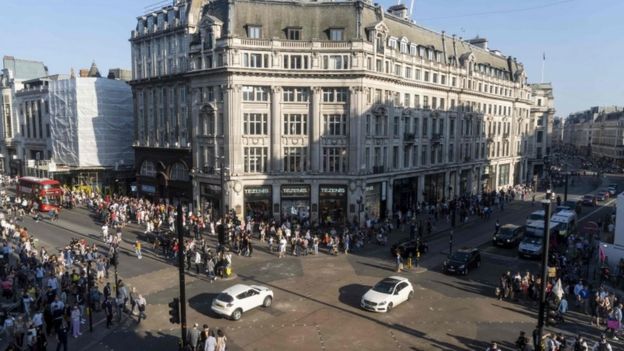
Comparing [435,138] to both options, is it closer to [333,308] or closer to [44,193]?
[333,308]

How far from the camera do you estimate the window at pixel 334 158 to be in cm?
4590

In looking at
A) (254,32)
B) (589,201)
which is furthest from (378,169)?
(589,201)

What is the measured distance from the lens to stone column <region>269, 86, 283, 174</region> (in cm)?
4422

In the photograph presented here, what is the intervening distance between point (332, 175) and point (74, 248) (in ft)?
78.8

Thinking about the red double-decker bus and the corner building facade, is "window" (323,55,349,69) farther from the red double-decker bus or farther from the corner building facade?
the red double-decker bus

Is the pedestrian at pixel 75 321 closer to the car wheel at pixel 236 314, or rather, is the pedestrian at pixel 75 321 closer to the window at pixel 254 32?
the car wheel at pixel 236 314

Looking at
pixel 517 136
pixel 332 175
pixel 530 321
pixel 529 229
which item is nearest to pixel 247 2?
pixel 332 175

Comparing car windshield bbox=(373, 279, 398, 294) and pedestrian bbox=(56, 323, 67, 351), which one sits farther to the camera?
car windshield bbox=(373, 279, 398, 294)

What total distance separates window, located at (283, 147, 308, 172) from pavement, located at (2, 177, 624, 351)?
10.8 m

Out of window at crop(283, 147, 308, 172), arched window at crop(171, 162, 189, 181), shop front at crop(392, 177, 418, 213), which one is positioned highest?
window at crop(283, 147, 308, 172)

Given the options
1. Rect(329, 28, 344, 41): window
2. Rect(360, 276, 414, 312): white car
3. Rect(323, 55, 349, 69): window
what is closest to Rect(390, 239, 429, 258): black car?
Rect(360, 276, 414, 312): white car

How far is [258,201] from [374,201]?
1254 centimetres

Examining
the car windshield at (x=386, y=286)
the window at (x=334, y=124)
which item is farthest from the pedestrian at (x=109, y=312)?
the window at (x=334, y=124)

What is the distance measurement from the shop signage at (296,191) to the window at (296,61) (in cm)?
1184
